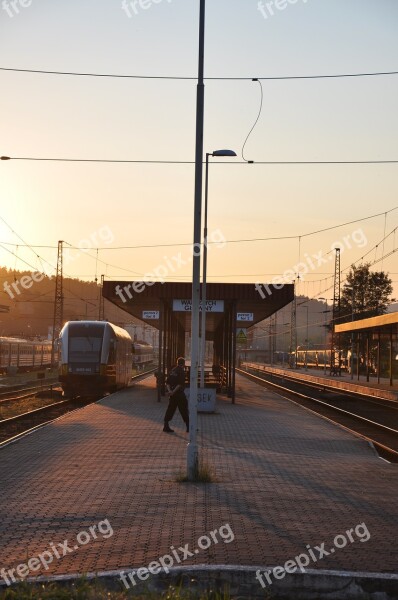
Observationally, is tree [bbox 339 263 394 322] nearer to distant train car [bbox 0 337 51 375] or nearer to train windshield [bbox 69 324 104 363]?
distant train car [bbox 0 337 51 375]

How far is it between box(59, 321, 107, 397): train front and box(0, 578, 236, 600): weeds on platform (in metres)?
28.2

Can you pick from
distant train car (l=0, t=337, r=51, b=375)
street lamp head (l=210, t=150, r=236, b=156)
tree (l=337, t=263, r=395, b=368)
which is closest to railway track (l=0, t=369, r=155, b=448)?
street lamp head (l=210, t=150, r=236, b=156)

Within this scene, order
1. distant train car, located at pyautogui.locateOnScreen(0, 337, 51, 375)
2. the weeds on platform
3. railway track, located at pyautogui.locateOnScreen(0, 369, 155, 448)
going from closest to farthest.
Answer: the weeds on platform < railway track, located at pyautogui.locateOnScreen(0, 369, 155, 448) < distant train car, located at pyautogui.locateOnScreen(0, 337, 51, 375)

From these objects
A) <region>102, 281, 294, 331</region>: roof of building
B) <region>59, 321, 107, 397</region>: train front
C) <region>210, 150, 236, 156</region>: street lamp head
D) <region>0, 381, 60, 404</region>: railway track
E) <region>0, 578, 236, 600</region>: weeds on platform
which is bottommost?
<region>0, 578, 236, 600</region>: weeds on platform

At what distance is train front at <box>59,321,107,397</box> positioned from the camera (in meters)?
34.4

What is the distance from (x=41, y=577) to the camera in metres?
6.57

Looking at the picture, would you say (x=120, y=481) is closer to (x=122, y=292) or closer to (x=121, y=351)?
(x=122, y=292)

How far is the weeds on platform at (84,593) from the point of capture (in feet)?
19.9

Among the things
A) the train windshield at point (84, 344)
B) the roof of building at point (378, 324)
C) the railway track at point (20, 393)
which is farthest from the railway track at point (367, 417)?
the railway track at point (20, 393)

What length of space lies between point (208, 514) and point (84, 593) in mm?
3092

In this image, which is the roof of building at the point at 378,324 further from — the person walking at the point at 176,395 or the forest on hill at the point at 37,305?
the forest on hill at the point at 37,305

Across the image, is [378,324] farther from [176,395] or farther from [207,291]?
[176,395]

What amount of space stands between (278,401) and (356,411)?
3.02 m

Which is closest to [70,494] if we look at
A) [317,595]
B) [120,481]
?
[120,481]
